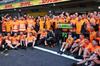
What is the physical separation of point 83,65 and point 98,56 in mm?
614

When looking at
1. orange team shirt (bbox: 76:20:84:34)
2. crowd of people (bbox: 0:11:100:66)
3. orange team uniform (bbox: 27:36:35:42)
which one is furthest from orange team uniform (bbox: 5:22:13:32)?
orange team shirt (bbox: 76:20:84:34)

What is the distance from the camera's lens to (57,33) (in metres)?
6.76

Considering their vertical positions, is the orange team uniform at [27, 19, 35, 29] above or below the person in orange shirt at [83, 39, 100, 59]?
above

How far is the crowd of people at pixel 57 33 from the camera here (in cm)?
452

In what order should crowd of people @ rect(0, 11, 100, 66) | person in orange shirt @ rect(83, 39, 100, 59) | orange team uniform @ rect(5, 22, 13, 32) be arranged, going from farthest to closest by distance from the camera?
orange team uniform @ rect(5, 22, 13, 32)
crowd of people @ rect(0, 11, 100, 66)
person in orange shirt @ rect(83, 39, 100, 59)

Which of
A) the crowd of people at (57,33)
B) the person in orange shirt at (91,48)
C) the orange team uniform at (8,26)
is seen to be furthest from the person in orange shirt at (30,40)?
the person in orange shirt at (91,48)

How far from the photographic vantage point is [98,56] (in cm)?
325

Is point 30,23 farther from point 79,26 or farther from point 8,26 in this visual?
point 79,26

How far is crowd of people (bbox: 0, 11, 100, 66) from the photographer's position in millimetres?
4520

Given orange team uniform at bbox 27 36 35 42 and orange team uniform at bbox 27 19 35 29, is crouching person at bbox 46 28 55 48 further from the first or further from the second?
orange team uniform at bbox 27 19 35 29

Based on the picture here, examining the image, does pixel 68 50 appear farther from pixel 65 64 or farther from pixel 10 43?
pixel 10 43

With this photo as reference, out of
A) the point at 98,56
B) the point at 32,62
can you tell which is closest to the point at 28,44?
the point at 32,62

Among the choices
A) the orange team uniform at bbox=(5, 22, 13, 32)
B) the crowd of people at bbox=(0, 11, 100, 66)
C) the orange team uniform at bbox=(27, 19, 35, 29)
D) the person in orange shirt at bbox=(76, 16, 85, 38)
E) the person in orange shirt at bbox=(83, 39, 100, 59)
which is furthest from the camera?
the orange team uniform at bbox=(5, 22, 13, 32)

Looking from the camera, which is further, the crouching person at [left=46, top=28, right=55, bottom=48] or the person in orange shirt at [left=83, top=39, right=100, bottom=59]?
the crouching person at [left=46, top=28, right=55, bottom=48]
